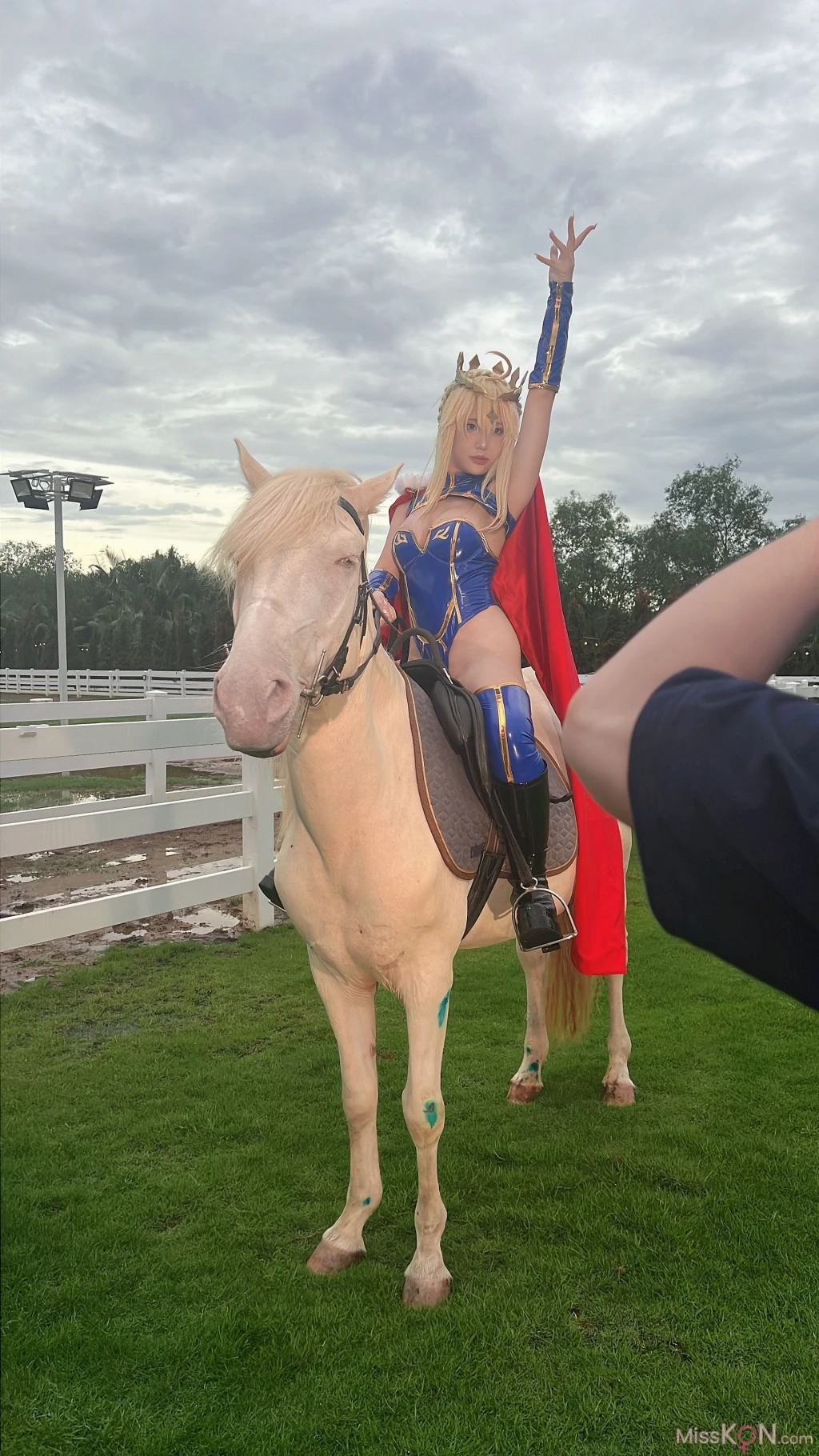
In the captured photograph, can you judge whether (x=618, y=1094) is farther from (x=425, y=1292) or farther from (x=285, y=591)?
(x=285, y=591)

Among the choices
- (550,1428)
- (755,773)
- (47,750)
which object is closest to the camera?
(755,773)

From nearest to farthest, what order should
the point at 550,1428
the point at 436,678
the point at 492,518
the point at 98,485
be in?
the point at 550,1428 → the point at 436,678 → the point at 492,518 → the point at 98,485

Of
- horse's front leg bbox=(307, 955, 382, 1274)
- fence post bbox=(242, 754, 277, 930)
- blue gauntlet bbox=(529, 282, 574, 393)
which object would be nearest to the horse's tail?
horse's front leg bbox=(307, 955, 382, 1274)

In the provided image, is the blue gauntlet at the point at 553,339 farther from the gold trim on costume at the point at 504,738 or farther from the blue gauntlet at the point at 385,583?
the gold trim on costume at the point at 504,738

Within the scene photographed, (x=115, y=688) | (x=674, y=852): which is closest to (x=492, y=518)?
(x=674, y=852)

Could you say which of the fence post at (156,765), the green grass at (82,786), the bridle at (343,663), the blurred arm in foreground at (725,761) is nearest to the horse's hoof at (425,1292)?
the bridle at (343,663)

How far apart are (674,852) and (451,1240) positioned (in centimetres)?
304

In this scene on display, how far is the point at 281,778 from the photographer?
2.69 m

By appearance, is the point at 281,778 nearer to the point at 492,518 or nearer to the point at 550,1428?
the point at 492,518

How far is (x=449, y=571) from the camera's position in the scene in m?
3.11

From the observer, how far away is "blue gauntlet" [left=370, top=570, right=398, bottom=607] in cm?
322

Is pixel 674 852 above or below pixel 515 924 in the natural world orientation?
above

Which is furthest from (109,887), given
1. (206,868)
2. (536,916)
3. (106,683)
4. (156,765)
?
(106,683)

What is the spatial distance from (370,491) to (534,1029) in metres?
2.90
